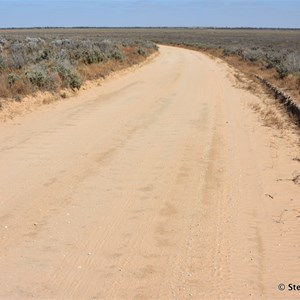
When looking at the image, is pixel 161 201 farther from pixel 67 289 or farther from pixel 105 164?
pixel 67 289

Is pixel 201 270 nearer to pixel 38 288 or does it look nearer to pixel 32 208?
pixel 38 288

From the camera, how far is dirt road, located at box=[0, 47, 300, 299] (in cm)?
480

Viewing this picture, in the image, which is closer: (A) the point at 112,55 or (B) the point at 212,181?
(B) the point at 212,181

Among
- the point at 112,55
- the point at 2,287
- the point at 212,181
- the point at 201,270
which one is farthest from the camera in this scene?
the point at 112,55

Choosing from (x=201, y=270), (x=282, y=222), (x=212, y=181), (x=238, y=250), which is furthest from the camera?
(x=212, y=181)

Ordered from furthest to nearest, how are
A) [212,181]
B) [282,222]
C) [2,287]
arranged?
1. [212,181]
2. [282,222]
3. [2,287]

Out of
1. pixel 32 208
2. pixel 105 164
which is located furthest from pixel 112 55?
pixel 32 208

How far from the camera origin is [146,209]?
21.6ft

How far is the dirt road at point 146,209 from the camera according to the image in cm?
480

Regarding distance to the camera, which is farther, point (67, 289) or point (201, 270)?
point (201, 270)

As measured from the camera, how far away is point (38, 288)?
15.1 ft

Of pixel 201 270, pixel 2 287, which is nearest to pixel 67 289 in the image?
pixel 2 287

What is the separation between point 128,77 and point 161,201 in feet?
59.4

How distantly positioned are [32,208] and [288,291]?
3.58m
